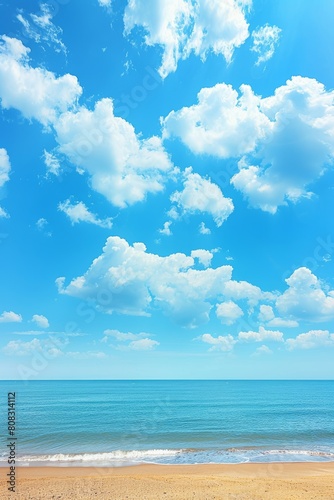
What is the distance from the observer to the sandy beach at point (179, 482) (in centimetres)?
1642

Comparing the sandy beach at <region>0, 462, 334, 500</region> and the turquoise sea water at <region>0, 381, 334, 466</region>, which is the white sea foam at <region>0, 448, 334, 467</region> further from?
the sandy beach at <region>0, 462, 334, 500</region>

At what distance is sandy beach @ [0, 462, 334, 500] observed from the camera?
647 inches

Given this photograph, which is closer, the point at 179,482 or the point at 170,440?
the point at 179,482

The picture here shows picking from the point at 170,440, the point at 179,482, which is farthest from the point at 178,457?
the point at 179,482

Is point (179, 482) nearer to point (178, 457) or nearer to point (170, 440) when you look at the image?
point (178, 457)

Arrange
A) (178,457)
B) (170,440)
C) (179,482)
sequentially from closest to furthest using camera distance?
(179,482), (178,457), (170,440)

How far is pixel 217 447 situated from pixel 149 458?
6.98 meters

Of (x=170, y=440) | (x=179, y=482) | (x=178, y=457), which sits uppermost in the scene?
(x=179, y=482)

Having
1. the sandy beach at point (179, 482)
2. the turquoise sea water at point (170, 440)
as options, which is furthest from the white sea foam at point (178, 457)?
the sandy beach at point (179, 482)

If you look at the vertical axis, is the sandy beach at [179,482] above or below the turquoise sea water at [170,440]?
above

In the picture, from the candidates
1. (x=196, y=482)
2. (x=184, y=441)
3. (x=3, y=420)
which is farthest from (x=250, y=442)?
(x=3, y=420)

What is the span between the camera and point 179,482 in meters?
18.7

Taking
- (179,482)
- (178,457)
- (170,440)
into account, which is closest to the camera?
(179,482)

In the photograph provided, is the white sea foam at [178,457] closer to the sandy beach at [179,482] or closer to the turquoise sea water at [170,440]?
the turquoise sea water at [170,440]
